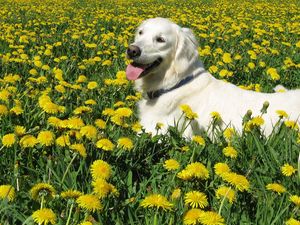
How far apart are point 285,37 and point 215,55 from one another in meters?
2.49

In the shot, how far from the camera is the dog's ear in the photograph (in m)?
4.16

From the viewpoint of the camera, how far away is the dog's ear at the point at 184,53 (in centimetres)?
416

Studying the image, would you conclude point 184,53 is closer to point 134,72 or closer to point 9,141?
point 134,72

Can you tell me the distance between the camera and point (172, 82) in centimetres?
421

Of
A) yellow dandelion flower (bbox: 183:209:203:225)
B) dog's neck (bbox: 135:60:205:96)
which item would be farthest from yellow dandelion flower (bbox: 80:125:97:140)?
dog's neck (bbox: 135:60:205:96)

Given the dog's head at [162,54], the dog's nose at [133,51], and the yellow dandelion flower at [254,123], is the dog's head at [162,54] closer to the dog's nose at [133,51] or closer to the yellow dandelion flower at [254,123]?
the dog's nose at [133,51]

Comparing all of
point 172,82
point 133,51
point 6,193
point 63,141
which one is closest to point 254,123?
point 63,141

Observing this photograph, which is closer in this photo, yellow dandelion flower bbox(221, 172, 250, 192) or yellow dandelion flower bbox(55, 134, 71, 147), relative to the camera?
yellow dandelion flower bbox(221, 172, 250, 192)

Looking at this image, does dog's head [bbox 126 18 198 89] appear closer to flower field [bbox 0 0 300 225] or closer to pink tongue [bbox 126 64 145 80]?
pink tongue [bbox 126 64 145 80]

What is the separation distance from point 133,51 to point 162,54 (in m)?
0.29

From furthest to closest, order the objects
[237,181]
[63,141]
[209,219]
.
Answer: [63,141]
[237,181]
[209,219]

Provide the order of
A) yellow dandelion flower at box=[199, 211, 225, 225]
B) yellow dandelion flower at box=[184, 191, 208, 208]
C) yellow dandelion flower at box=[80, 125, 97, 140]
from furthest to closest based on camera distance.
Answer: yellow dandelion flower at box=[80, 125, 97, 140] < yellow dandelion flower at box=[184, 191, 208, 208] < yellow dandelion flower at box=[199, 211, 225, 225]

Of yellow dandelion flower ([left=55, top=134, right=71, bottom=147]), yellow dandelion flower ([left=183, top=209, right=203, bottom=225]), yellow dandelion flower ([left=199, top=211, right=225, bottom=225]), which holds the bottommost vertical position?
yellow dandelion flower ([left=55, top=134, right=71, bottom=147])

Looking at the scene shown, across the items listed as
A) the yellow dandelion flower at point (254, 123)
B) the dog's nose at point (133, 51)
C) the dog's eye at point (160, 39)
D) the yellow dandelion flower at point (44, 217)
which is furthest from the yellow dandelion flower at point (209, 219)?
the dog's eye at point (160, 39)
